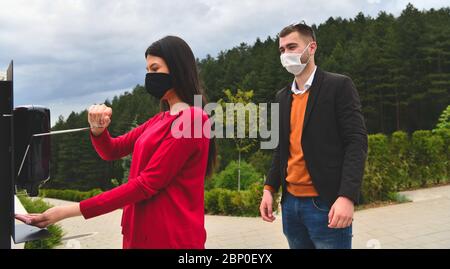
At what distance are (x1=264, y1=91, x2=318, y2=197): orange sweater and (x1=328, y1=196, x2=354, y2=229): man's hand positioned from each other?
7.9 inches

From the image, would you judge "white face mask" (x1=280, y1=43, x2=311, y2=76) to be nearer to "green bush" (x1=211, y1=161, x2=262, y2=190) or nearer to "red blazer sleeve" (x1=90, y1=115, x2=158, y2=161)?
"red blazer sleeve" (x1=90, y1=115, x2=158, y2=161)

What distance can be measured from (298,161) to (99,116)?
99 centimetres

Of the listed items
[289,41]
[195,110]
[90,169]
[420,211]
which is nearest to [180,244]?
[195,110]

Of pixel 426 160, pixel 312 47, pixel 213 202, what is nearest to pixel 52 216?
pixel 312 47

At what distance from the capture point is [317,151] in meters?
2.11

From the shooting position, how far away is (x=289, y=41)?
7.75ft

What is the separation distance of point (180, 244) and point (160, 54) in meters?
0.72

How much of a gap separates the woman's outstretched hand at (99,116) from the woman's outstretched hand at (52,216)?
1.50 feet

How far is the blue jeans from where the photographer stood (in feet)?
6.87

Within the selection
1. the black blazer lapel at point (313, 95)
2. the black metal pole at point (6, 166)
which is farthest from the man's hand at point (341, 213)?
the black metal pole at point (6, 166)

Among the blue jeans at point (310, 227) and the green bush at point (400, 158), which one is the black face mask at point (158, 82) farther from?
the green bush at point (400, 158)

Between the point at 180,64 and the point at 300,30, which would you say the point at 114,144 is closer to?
the point at 180,64

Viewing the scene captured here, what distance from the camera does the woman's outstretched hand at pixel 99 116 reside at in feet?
6.07
